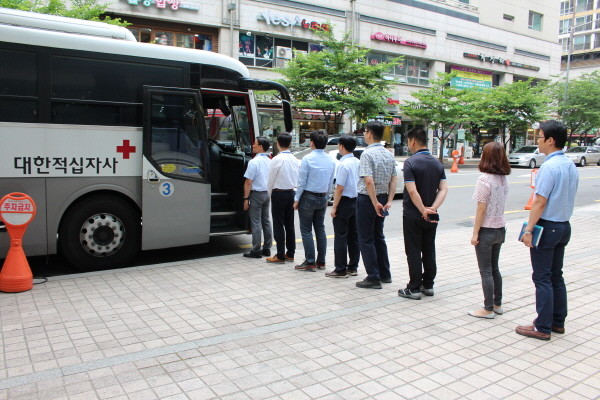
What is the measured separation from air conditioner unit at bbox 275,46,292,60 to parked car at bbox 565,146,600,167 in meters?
22.7

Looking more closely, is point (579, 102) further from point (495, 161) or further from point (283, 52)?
point (495, 161)

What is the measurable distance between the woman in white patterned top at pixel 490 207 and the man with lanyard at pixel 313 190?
2.22 metres

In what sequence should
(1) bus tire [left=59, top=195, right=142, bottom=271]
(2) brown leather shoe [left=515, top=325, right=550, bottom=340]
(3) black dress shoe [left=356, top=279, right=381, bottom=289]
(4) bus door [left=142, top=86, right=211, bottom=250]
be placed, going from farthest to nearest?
(4) bus door [left=142, top=86, right=211, bottom=250] < (1) bus tire [left=59, top=195, right=142, bottom=271] < (3) black dress shoe [left=356, top=279, right=381, bottom=289] < (2) brown leather shoe [left=515, top=325, right=550, bottom=340]

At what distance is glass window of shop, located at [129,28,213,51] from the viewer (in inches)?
1076

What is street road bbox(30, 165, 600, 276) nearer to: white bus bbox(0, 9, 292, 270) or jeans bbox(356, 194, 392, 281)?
white bus bbox(0, 9, 292, 270)

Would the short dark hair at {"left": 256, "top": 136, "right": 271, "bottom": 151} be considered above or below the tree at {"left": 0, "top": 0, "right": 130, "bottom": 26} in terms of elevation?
below

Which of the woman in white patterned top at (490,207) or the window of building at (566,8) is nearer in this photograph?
the woman in white patterned top at (490,207)

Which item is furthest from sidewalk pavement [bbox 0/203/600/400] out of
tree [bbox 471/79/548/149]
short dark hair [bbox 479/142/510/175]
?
tree [bbox 471/79/548/149]

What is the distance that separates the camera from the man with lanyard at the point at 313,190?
21.6ft

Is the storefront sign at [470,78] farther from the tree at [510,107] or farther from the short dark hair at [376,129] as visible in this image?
the short dark hair at [376,129]

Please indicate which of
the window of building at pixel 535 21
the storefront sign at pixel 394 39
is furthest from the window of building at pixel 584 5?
the storefront sign at pixel 394 39

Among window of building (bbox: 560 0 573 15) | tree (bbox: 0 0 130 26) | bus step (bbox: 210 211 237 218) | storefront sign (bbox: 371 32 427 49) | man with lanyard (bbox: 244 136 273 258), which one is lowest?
bus step (bbox: 210 211 237 218)

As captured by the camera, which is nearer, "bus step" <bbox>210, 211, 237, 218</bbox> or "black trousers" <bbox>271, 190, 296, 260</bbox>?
"black trousers" <bbox>271, 190, 296, 260</bbox>

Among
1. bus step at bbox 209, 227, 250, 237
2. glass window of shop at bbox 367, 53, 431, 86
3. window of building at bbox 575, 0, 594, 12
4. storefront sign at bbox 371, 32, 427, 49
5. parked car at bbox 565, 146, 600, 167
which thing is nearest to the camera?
bus step at bbox 209, 227, 250, 237
